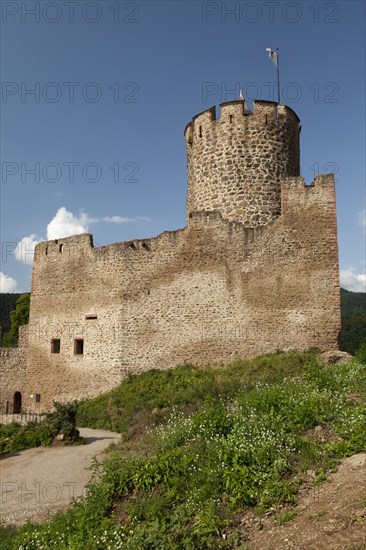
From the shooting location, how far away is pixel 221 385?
12195 mm

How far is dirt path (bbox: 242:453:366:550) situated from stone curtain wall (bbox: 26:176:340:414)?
840 cm

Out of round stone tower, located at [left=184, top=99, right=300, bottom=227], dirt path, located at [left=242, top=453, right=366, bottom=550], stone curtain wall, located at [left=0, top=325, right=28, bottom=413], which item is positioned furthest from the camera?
stone curtain wall, located at [left=0, top=325, right=28, bottom=413]

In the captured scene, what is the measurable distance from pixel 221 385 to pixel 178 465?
5.71 metres

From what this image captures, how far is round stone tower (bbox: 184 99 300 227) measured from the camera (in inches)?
631

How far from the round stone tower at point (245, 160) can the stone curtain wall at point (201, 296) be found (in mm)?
1477

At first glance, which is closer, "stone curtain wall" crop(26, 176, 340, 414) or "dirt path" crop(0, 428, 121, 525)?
"dirt path" crop(0, 428, 121, 525)

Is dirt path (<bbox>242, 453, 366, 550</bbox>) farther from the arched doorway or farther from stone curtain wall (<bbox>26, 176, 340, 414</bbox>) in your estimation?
the arched doorway

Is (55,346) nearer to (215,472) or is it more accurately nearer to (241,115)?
(241,115)

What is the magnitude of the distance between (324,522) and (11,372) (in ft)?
57.3

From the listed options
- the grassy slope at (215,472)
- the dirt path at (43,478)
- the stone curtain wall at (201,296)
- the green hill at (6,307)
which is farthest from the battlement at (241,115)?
the green hill at (6,307)

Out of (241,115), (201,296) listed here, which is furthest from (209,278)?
(241,115)

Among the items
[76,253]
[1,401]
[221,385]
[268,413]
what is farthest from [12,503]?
[1,401]

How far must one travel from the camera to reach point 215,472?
6.20 meters

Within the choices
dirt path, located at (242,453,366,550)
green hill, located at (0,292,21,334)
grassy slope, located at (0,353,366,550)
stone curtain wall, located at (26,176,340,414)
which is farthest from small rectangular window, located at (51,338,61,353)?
green hill, located at (0,292,21,334)
